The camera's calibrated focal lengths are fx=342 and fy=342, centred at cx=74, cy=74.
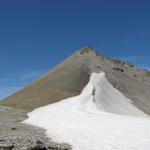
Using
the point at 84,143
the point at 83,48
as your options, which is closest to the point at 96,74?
the point at 83,48

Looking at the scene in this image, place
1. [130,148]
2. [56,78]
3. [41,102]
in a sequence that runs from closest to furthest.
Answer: [130,148]
[41,102]
[56,78]

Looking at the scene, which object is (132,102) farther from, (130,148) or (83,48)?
(130,148)

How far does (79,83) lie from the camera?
4464 inches

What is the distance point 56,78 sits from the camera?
4889 inches

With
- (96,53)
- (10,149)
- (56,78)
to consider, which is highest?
(96,53)

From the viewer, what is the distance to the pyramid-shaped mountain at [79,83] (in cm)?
9540

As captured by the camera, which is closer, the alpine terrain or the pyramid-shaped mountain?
the alpine terrain

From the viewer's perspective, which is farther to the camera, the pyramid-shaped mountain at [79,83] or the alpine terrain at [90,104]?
the pyramid-shaped mountain at [79,83]

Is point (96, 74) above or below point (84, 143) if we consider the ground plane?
above

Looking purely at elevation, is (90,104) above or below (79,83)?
below

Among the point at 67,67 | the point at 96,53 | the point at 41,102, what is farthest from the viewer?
the point at 96,53

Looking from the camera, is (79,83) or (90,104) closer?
(90,104)

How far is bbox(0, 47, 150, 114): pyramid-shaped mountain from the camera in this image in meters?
95.4

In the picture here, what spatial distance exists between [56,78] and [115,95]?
93.5ft
